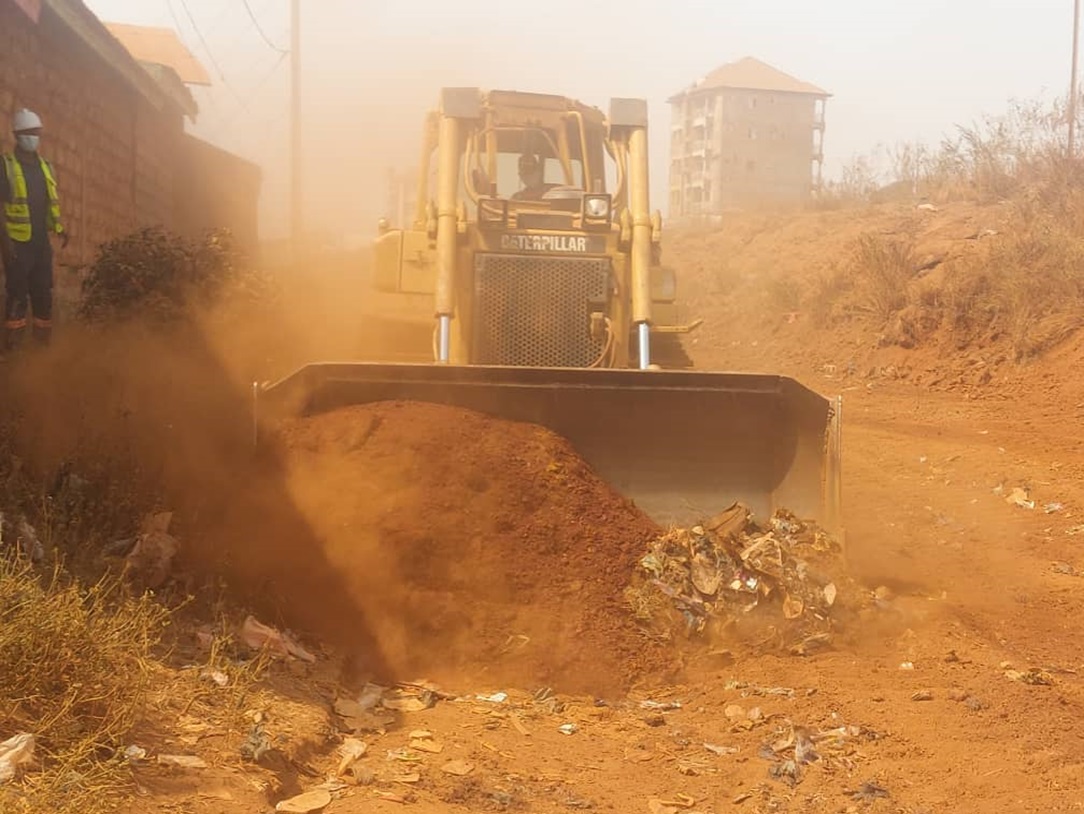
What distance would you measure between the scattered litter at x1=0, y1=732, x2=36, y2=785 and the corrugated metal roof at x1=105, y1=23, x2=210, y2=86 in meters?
28.6

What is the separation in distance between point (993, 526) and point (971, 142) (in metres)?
13.5

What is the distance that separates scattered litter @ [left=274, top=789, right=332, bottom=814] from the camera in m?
3.78

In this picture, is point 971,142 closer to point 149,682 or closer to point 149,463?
point 149,463

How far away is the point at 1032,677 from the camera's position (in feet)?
17.8

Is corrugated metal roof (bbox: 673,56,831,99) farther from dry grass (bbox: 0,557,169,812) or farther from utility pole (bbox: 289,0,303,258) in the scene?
dry grass (bbox: 0,557,169,812)

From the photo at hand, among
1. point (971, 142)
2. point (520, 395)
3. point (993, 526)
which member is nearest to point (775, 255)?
point (971, 142)

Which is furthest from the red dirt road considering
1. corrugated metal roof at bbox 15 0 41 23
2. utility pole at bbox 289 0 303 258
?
utility pole at bbox 289 0 303 258

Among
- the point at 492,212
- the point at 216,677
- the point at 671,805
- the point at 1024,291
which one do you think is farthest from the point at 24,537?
the point at 1024,291

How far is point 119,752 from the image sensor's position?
12.1ft

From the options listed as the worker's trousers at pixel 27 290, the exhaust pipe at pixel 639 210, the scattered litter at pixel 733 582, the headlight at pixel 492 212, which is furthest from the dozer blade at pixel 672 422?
the worker's trousers at pixel 27 290

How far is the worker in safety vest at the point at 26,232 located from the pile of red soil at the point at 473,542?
3.72 m

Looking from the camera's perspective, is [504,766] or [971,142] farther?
[971,142]

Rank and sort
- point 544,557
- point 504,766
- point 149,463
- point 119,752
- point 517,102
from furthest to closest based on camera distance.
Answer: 1. point 517,102
2. point 149,463
3. point 544,557
4. point 504,766
5. point 119,752

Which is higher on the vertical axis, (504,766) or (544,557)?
(544,557)
